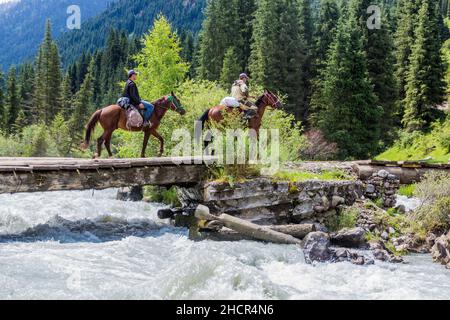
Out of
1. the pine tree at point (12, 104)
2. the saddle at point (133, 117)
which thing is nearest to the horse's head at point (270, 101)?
the saddle at point (133, 117)

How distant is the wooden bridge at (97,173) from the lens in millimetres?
13938

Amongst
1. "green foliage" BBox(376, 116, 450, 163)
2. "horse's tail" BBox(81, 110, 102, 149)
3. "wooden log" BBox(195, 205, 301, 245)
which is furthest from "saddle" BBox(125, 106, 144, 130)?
"green foliage" BBox(376, 116, 450, 163)

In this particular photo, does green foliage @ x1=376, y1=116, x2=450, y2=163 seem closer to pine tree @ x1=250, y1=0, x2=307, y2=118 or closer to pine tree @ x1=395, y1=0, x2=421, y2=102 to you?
pine tree @ x1=395, y1=0, x2=421, y2=102

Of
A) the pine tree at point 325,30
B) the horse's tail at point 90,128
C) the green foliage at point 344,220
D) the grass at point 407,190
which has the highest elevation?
the pine tree at point 325,30

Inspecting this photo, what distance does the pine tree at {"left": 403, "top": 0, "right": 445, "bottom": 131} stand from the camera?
138ft

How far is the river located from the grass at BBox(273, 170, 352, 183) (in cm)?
321

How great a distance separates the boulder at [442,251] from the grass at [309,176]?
431cm

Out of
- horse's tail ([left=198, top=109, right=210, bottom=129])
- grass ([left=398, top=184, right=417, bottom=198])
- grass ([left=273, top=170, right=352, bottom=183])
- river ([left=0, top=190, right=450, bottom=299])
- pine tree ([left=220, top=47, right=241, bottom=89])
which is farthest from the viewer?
pine tree ([left=220, top=47, right=241, bottom=89])

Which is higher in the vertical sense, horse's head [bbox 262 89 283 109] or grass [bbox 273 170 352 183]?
horse's head [bbox 262 89 283 109]

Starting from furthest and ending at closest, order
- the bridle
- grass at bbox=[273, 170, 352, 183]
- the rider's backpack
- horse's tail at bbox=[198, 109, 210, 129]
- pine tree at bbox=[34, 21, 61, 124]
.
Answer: pine tree at bbox=[34, 21, 61, 124] → horse's tail at bbox=[198, 109, 210, 129] → the bridle → the rider's backpack → grass at bbox=[273, 170, 352, 183]

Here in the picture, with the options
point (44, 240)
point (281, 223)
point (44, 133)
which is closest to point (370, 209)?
point (281, 223)

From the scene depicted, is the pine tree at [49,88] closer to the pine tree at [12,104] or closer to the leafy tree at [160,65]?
the pine tree at [12,104]

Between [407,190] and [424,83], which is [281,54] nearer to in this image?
[424,83]
